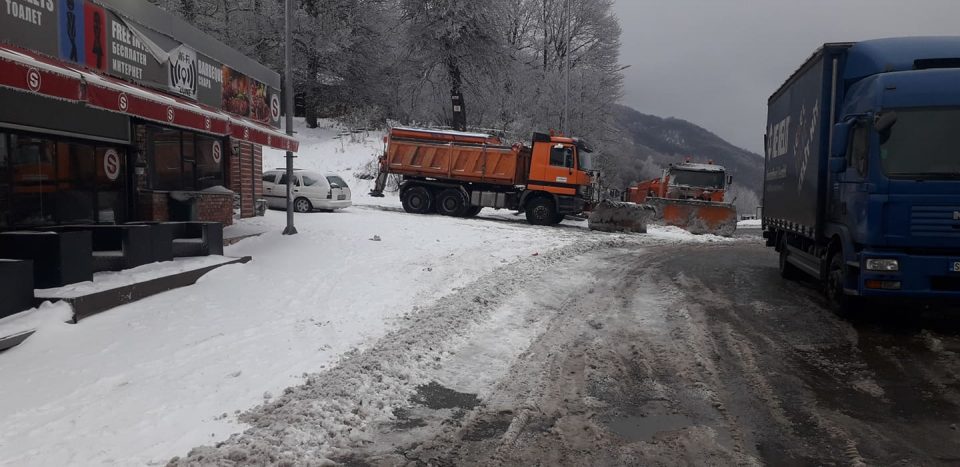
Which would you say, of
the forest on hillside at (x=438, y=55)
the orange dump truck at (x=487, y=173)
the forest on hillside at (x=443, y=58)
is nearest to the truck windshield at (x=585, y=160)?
the orange dump truck at (x=487, y=173)

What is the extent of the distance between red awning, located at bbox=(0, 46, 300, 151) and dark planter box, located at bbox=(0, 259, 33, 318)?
5.46 feet

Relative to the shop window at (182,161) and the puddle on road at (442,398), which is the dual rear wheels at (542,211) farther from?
the puddle on road at (442,398)

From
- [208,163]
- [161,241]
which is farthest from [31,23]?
[208,163]

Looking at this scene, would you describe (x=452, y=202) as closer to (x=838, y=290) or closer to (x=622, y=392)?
(x=838, y=290)

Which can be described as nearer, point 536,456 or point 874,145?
point 536,456

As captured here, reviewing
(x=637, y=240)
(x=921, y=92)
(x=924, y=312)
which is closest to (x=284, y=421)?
(x=921, y=92)

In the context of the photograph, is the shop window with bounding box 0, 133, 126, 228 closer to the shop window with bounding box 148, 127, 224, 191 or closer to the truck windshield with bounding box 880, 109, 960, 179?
the shop window with bounding box 148, 127, 224, 191

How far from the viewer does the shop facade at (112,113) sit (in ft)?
21.4

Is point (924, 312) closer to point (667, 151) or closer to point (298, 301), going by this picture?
point (298, 301)

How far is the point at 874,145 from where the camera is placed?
719 cm

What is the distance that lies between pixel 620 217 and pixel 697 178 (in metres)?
5.13

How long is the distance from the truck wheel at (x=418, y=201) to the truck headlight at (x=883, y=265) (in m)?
17.5

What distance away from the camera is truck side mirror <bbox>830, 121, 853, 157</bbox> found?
7.52 meters

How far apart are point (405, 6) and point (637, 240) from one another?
1887 cm
